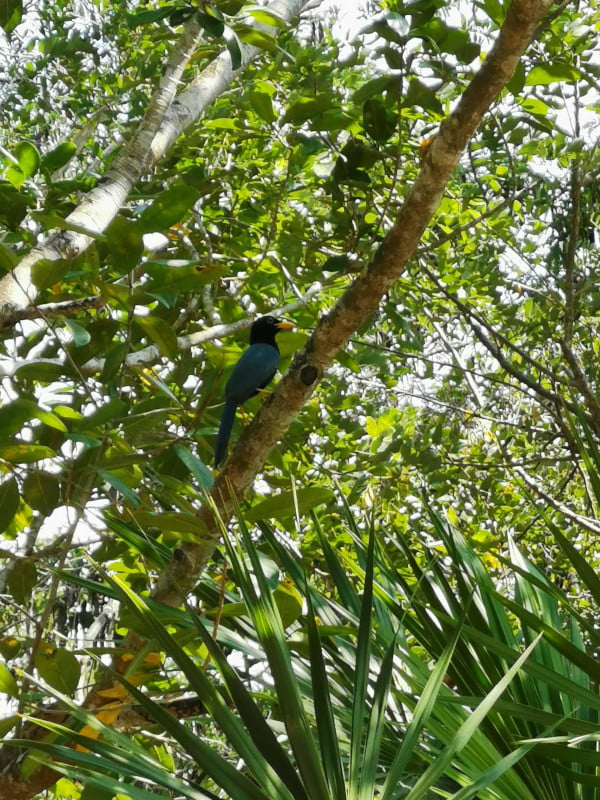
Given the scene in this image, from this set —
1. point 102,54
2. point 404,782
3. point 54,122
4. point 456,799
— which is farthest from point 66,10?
point 456,799

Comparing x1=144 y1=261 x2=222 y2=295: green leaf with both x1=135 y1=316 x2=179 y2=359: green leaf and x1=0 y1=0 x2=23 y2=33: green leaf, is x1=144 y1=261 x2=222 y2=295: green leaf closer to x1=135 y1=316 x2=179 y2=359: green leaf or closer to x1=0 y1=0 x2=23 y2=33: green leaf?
x1=135 y1=316 x2=179 y2=359: green leaf

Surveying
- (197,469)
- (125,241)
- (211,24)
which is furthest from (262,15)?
(197,469)

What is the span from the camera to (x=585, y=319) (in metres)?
5.42

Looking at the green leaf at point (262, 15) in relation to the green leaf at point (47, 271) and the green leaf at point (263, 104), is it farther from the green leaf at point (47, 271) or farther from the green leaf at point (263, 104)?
the green leaf at point (47, 271)

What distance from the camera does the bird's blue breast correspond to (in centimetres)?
232

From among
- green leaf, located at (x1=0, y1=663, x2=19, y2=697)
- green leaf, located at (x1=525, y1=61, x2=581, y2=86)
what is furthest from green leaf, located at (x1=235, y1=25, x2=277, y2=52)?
green leaf, located at (x1=0, y1=663, x2=19, y2=697)

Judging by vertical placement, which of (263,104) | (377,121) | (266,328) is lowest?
(266,328)

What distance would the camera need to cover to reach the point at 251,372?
2.43 metres

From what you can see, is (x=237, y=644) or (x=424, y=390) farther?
(x=424, y=390)

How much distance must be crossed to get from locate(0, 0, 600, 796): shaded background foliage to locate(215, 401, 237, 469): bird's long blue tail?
0.04 meters

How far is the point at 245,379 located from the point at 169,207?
25.3 inches

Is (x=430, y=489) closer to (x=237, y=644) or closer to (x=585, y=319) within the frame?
(x=585, y=319)

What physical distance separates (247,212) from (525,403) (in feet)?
10.4

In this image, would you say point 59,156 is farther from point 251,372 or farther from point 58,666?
point 58,666
